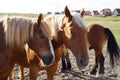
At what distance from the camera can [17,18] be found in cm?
523

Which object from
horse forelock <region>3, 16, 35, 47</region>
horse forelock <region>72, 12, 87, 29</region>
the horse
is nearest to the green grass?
the horse

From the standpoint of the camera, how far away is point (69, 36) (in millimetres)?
5691

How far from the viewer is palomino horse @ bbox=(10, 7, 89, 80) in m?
5.50

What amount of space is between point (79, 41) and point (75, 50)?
7.5 inches

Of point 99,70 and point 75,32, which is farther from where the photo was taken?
point 99,70

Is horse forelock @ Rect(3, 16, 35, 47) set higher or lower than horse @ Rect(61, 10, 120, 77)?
higher

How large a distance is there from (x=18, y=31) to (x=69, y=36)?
1060mm

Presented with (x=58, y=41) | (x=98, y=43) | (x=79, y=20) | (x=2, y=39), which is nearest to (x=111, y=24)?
(x=98, y=43)

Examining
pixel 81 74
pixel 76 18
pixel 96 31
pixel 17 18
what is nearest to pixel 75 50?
pixel 76 18

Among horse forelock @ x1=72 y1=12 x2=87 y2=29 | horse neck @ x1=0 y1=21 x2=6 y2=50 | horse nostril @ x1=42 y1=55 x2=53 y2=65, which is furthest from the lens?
horse forelock @ x1=72 y1=12 x2=87 y2=29

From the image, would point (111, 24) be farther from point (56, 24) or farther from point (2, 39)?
point (2, 39)

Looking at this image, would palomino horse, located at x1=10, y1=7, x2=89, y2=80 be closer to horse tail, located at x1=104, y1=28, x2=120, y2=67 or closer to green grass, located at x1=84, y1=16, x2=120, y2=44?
horse tail, located at x1=104, y1=28, x2=120, y2=67

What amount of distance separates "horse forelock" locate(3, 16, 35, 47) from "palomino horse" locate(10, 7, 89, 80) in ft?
2.83

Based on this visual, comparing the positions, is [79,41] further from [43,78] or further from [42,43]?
[43,78]
